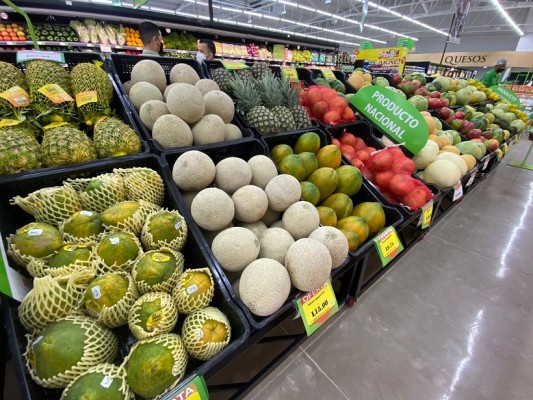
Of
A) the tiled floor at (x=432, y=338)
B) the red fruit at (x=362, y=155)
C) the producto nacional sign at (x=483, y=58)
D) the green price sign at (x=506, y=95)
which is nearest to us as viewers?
the tiled floor at (x=432, y=338)

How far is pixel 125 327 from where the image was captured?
823 millimetres

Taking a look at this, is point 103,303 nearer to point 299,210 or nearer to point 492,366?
point 299,210

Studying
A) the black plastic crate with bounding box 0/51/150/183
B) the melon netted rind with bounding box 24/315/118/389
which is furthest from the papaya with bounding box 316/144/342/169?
the melon netted rind with bounding box 24/315/118/389

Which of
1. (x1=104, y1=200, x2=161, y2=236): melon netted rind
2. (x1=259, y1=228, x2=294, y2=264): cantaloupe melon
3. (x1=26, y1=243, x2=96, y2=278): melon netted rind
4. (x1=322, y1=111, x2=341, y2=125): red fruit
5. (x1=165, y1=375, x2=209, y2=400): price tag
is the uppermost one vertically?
(x1=322, y1=111, x2=341, y2=125): red fruit

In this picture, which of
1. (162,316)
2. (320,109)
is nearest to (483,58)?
(320,109)

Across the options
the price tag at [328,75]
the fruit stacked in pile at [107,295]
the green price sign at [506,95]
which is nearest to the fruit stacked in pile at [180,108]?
the fruit stacked in pile at [107,295]

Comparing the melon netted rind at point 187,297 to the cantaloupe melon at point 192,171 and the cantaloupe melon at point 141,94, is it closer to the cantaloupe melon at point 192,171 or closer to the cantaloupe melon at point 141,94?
the cantaloupe melon at point 192,171

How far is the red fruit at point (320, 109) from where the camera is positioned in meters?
1.98

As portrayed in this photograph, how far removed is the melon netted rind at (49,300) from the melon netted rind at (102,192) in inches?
11.4

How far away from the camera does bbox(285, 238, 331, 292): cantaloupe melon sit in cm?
91

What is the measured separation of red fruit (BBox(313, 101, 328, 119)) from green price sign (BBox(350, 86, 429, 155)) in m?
0.42

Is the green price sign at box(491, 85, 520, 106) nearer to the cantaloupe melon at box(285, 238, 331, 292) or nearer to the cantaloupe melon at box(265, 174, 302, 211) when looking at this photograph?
the cantaloupe melon at box(265, 174, 302, 211)

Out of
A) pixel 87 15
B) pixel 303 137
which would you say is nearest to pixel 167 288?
pixel 303 137

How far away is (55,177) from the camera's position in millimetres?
953
